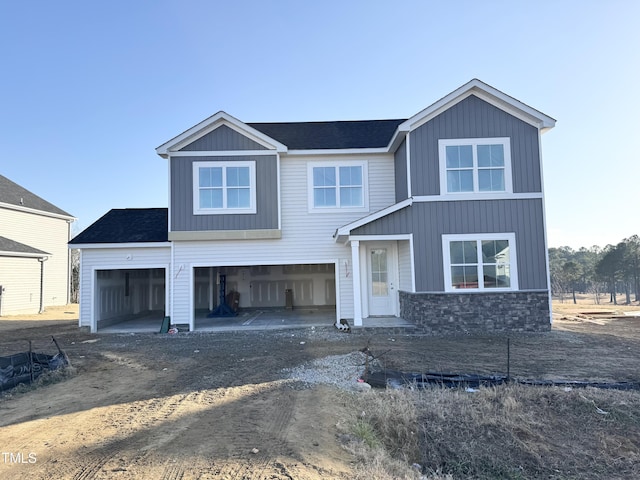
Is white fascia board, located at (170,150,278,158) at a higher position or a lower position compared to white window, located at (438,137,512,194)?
higher

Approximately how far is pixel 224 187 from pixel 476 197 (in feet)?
26.1

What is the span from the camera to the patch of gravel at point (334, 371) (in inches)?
246

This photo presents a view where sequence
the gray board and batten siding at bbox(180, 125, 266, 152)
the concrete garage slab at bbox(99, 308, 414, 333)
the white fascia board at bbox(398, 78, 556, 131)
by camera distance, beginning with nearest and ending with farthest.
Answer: the white fascia board at bbox(398, 78, 556, 131) → the concrete garage slab at bbox(99, 308, 414, 333) → the gray board and batten siding at bbox(180, 125, 266, 152)

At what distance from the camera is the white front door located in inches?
500

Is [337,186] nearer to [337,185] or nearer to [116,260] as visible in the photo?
[337,185]

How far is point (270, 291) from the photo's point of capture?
712 inches

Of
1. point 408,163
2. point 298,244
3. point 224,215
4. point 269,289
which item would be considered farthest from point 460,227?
point 269,289

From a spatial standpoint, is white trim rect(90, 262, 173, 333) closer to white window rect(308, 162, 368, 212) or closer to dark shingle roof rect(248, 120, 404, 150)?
white window rect(308, 162, 368, 212)

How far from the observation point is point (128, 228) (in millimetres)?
13406

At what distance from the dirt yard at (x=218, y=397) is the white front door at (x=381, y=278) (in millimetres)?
2152

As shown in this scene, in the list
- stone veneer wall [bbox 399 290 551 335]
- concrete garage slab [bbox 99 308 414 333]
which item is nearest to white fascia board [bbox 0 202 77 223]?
concrete garage slab [bbox 99 308 414 333]

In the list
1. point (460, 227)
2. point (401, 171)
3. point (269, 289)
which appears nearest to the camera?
point (460, 227)

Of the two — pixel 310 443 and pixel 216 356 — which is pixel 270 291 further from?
pixel 310 443

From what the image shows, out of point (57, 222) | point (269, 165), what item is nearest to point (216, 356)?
point (269, 165)
